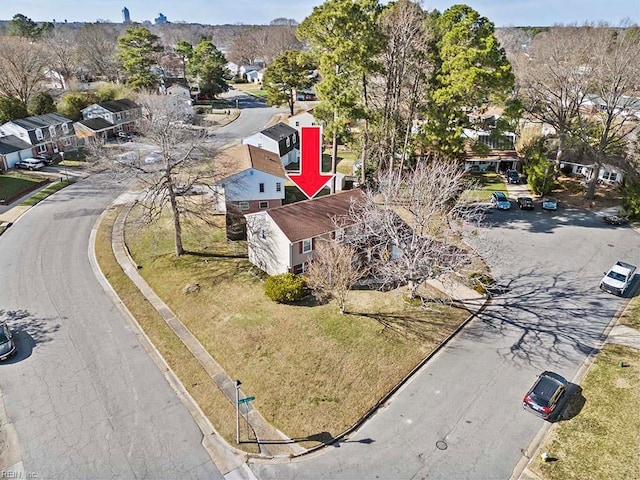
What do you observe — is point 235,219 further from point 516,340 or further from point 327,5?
point 516,340

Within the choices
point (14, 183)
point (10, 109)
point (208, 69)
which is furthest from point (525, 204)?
point (208, 69)

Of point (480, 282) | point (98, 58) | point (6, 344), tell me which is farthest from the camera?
point (98, 58)

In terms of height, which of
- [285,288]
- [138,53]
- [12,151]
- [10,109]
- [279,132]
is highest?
[138,53]

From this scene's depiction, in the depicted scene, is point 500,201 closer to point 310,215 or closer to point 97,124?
point 310,215

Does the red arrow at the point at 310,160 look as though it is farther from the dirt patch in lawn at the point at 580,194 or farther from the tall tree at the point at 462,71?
the dirt patch in lawn at the point at 580,194

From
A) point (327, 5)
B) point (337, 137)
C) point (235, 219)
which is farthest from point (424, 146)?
point (235, 219)

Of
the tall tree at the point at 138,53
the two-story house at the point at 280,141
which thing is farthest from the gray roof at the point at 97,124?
the two-story house at the point at 280,141

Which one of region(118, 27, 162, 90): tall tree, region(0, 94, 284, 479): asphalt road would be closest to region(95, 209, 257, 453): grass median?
region(0, 94, 284, 479): asphalt road
